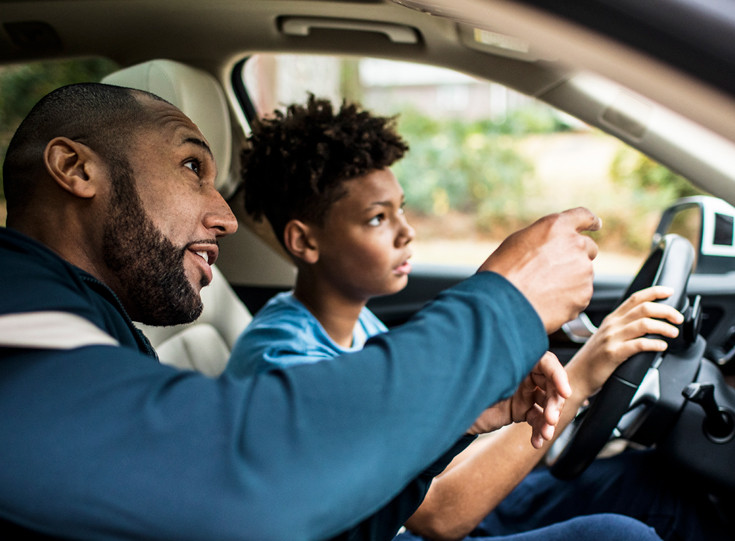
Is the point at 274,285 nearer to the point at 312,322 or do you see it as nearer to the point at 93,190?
the point at 312,322

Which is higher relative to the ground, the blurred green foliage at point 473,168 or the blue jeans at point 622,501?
the blue jeans at point 622,501

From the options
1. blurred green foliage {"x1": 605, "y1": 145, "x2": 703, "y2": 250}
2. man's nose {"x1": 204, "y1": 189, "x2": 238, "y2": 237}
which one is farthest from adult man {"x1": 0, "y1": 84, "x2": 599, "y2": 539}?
blurred green foliage {"x1": 605, "y1": 145, "x2": 703, "y2": 250}

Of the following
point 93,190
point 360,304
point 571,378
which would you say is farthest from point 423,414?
point 360,304

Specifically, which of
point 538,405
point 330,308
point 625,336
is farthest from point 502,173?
point 538,405

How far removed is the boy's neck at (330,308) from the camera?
170 cm

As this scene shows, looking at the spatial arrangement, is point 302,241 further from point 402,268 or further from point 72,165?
point 72,165

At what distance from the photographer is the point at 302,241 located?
1.74 m

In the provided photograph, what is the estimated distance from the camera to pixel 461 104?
1015 centimetres

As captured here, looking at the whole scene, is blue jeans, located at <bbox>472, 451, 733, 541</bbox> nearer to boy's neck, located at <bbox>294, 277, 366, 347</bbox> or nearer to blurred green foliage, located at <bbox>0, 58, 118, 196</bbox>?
boy's neck, located at <bbox>294, 277, 366, 347</bbox>

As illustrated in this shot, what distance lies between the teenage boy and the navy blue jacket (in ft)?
2.36

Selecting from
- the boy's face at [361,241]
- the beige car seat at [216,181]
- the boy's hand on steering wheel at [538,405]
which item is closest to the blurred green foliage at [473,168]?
the beige car seat at [216,181]

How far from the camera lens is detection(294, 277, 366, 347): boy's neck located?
1702 mm

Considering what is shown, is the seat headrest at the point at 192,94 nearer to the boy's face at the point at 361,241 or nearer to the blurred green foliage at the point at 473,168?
the boy's face at the point at 361,241

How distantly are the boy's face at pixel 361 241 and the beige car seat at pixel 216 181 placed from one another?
0.28 m
